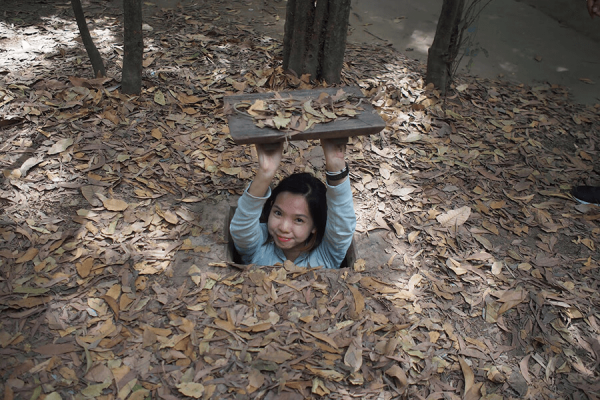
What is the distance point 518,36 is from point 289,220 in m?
5.79

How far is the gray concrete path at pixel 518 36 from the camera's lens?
19.9 ft

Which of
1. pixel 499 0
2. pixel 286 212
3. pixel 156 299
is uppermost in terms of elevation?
pixel 499 0

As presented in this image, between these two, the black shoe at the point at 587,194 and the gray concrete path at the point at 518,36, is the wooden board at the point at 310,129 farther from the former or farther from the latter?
the gray concrete path at the point at 518,36

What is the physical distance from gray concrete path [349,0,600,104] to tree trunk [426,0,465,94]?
87 cm

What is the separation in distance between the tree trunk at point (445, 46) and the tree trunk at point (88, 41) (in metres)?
3.36

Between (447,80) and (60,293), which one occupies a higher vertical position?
(447,80)

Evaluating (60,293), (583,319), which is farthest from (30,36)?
(583,319)

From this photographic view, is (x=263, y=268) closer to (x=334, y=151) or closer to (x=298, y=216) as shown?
(x=298, y=216)

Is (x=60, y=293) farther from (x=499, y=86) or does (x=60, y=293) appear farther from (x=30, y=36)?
(x=499, y=86)

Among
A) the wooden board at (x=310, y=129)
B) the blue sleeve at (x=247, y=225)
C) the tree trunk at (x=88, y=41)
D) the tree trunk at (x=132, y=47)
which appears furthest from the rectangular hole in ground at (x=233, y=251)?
the tree trunk at (x=88, y=41)

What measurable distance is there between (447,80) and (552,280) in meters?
2.62

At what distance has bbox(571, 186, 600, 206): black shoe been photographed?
391cm

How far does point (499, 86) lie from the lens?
5512 millimetres

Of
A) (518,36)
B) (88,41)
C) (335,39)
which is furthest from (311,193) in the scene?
(518,36)
